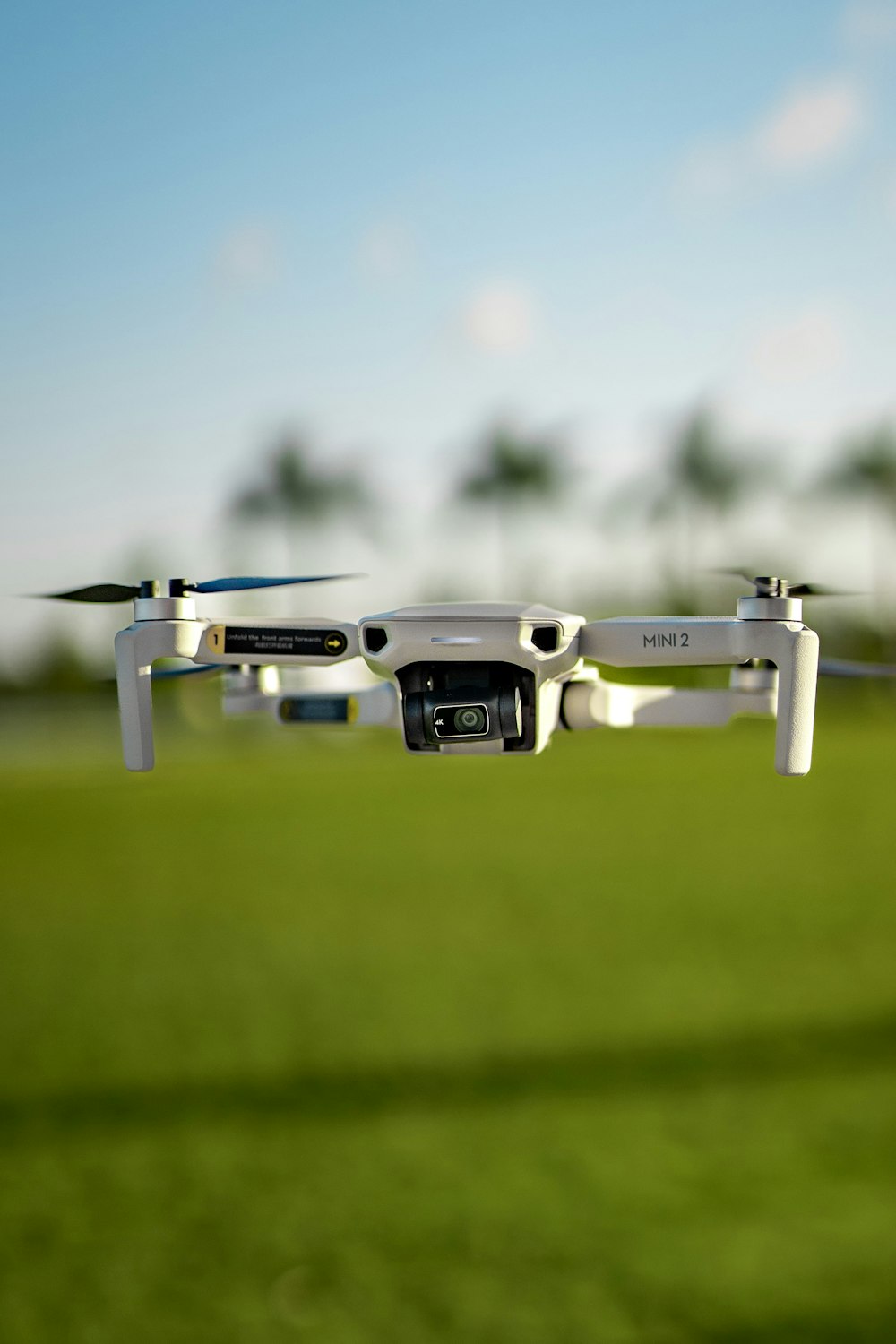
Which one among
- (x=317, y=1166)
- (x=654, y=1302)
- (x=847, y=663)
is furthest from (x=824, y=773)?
(x=847, y=663)

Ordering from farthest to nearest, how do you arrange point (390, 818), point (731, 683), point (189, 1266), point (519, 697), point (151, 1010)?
point (390, 818) < point (151, 1010) < point (189, 1266) < point (731, 683) < point (519, 697)

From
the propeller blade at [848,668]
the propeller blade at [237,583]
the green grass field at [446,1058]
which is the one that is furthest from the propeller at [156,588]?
the green grass field at [446,1058]

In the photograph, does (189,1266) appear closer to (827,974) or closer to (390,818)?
(390,818)

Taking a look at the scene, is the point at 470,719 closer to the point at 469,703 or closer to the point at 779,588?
the point at 469,703

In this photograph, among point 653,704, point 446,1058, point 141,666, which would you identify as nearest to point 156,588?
point 141,666

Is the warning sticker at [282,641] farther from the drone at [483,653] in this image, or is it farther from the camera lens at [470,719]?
the camera lens at [470,719]

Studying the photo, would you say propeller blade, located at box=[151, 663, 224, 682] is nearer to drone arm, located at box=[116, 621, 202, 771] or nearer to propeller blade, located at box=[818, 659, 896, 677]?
drone arm, located at box=[116, 621, 202, 771]

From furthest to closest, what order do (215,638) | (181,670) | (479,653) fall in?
1. (181,670)
2. (215,638)
3. (479,653)
